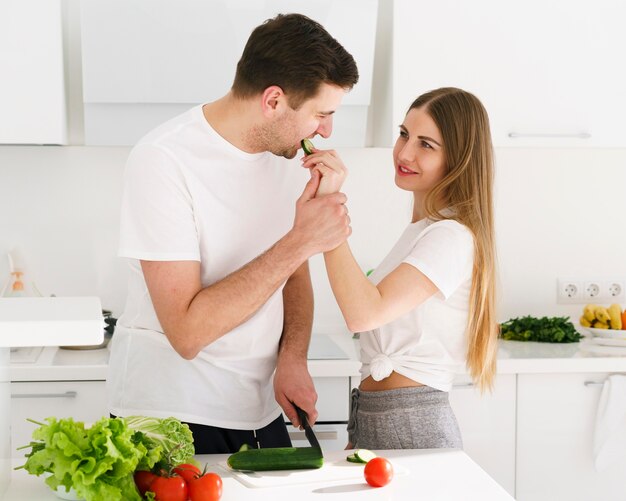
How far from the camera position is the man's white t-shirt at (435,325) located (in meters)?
1.81

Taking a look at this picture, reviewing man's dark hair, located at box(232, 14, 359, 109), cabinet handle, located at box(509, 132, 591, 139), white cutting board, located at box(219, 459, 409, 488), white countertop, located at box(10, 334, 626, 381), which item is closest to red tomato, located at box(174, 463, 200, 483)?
white cutting board, located at box(219, 459, 409, 488)

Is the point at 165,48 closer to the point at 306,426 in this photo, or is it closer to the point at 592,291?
the point at 306,426

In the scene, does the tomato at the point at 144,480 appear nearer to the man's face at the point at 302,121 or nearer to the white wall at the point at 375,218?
the man's face at the point at 302,121

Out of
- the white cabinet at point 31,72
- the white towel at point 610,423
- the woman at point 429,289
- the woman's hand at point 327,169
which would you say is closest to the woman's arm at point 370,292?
the woman at point 429,289

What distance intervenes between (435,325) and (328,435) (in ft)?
2.84

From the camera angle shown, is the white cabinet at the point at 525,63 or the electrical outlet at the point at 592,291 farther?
the electrical outlet at the point at 592,291

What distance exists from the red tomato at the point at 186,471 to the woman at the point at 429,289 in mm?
495

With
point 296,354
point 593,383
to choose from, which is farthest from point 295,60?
point 593,383

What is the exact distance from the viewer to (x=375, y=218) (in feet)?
10.5

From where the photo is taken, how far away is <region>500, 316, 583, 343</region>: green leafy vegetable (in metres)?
2.97

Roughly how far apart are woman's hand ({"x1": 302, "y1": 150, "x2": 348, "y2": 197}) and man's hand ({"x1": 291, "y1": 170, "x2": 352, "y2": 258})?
20 mm

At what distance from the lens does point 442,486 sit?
4.91ft

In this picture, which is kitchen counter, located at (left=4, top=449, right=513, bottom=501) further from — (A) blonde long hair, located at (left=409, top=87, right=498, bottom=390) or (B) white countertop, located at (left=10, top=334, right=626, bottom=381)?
(B) white countertop, located at (left=10, top=334, right=626, bottom=381)

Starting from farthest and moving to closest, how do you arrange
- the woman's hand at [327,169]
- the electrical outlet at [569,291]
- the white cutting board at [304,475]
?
Answer: the electrical outlet at [569,291] < the woman's hand at [327,169] < the white cutting board at [304,475]
